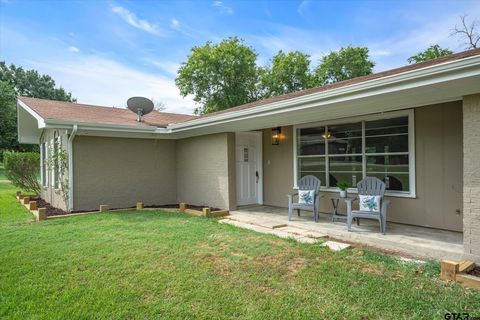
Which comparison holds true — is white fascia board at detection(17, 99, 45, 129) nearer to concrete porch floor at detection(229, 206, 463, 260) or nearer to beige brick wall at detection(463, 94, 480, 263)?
concrete porch floor at detection(229, 206, 463, 260)

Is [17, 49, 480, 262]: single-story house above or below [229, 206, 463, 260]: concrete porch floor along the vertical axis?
above

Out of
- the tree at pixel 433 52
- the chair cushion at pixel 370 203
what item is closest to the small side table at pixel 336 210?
the chair cushion at pixel 370 203

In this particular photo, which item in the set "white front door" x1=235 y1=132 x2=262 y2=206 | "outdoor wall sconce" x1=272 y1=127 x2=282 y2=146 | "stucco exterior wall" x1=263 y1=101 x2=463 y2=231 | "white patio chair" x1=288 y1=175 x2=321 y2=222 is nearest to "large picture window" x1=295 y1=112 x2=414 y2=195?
"stucco exterior wall" x1=263 y1=101 x2=463 y2=231

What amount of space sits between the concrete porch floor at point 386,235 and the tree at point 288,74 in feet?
69.1

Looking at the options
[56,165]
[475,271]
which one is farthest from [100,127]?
[475,271]

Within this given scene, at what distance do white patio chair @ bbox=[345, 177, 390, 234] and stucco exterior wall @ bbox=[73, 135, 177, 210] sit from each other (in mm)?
5968

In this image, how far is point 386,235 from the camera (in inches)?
198

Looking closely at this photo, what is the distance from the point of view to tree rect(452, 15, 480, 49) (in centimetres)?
1382

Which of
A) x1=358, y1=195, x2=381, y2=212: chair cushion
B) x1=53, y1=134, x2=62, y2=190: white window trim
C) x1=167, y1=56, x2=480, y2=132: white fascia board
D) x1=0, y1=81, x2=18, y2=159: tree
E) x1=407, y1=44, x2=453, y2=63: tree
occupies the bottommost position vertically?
x1=358, y1=195, x2=381, y2=212: chair cushion

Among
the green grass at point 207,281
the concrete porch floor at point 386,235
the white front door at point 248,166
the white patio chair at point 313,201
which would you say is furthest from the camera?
the white front door at point 248,166

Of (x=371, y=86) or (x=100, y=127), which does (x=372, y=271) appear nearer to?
(x=371, y=86)

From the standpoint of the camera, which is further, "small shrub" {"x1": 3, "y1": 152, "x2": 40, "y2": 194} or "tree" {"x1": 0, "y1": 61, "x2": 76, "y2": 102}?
"tree" {"x1": 0, "y1": 61, "x2": 76, "y2": 102}

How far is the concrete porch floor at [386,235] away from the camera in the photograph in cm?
429

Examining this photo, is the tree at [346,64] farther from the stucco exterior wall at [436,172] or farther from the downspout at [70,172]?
the downspout at [70,172]
